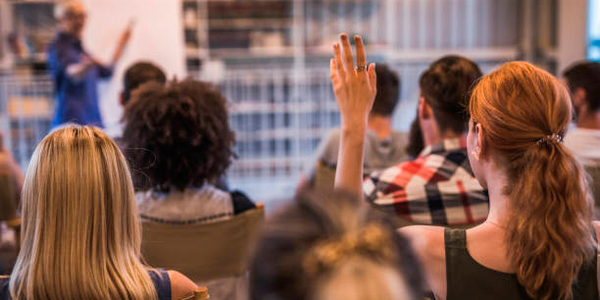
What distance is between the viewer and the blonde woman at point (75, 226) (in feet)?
3.66

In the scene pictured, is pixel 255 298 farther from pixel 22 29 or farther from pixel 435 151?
pixel 22 29

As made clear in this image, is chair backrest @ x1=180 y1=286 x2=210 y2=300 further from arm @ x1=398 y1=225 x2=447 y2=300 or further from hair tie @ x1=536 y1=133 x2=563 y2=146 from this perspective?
hair tie @ x1=536 y1=133 x2=563 y2=146

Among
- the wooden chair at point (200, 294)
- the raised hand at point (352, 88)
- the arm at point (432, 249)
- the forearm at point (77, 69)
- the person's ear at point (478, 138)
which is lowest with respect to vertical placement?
the wooden chair at point (200, 294)

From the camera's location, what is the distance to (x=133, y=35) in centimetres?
487

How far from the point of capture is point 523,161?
115cm

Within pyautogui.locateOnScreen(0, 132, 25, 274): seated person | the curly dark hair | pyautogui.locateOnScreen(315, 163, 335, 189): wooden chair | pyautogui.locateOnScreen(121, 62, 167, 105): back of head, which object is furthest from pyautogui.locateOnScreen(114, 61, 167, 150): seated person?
pyautogui.locateOnScreen(315, 163, 335, 189): wooden chair

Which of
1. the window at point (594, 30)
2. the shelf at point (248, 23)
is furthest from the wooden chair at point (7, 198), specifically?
the window at point (594, 30)

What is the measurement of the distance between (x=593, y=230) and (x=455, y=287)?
0.30 metres

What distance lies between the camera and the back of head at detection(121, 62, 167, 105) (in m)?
2.68

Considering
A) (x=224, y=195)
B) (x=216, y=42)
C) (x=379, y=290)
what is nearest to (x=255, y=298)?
(x=379, y=290)

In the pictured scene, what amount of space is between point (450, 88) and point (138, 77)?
56.7 inches

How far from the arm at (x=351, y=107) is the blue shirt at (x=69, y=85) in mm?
3067

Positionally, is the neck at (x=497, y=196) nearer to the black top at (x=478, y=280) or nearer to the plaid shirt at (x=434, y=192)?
the black top at (x=478, y=280)

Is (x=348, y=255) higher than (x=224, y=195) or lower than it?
higher
